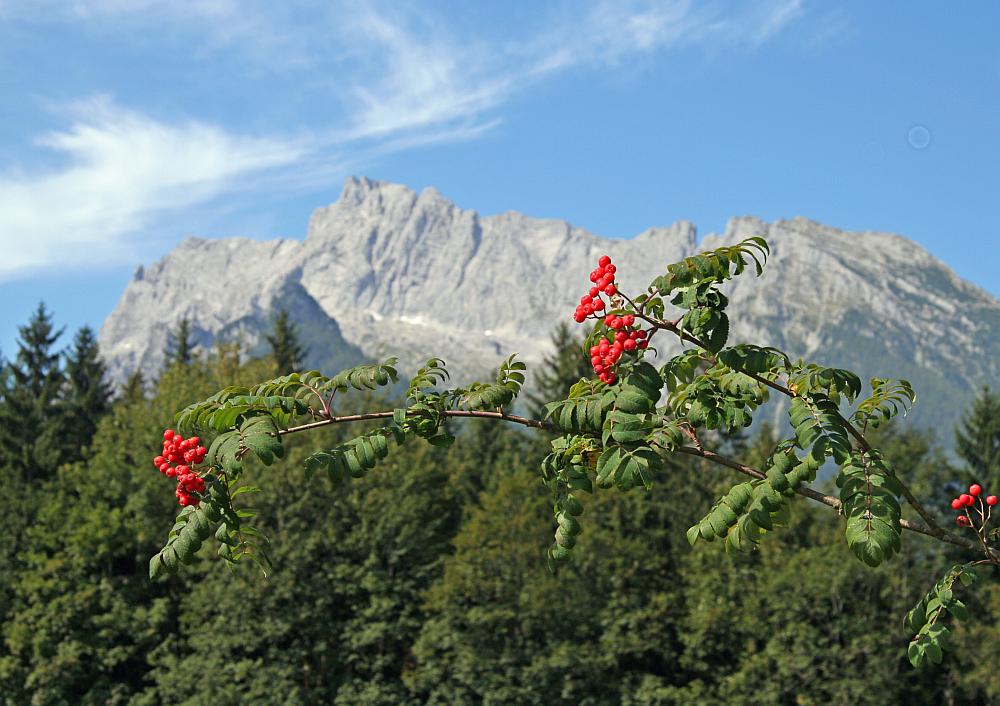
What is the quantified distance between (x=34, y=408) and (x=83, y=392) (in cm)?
728

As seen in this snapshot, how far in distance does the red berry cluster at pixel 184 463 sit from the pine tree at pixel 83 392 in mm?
55199

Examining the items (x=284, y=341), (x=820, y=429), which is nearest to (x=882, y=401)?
(x=820, y=429)

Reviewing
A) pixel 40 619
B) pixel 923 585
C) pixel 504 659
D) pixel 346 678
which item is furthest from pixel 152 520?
pixel 923 585

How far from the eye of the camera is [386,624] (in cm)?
3838

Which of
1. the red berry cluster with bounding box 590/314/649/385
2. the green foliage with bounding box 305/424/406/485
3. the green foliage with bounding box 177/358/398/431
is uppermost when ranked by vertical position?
the green foliage with bounding box 177/358/398/431

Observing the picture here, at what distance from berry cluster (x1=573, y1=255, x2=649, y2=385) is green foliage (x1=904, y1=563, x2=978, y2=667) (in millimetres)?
1767

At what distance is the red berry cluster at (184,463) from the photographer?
15.0ft

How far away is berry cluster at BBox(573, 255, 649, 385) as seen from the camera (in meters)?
4.30

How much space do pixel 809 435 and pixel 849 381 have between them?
19.3 inches

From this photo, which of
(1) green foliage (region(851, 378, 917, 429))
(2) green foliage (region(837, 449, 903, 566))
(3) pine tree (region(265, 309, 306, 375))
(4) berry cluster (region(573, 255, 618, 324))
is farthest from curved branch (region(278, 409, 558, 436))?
(3) pine tree (region(265, 309, 306, 375))

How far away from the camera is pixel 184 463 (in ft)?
15.3

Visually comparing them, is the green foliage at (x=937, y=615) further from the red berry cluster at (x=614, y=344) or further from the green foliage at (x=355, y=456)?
the green foliage at (x=355, y=456)

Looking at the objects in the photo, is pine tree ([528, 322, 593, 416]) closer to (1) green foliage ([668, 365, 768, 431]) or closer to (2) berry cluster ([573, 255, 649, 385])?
(1) green foliage ([668, 365, 768, 431])

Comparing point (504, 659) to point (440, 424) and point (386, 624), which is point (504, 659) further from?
point (440, 424)
